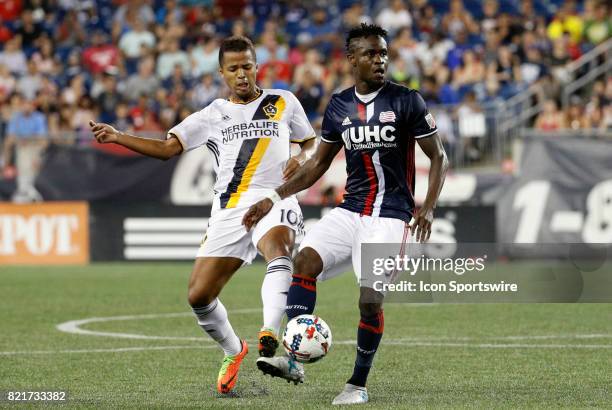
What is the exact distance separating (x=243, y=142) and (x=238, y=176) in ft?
0.80

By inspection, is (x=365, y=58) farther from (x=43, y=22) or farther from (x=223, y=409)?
(x=43, y=22)

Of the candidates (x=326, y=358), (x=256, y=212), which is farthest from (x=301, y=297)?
(x=326, y=358)

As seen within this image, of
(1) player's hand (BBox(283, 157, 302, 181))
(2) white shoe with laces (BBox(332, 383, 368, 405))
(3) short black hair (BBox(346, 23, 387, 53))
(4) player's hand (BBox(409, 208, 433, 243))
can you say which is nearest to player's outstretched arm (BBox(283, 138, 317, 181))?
(1) player's hand (BBox(283, 157, 302, 181))

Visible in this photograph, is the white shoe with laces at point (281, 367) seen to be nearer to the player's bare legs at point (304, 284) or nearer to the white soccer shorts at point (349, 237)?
the player's bare legs at point (304, 284)

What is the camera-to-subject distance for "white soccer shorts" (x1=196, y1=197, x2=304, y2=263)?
28.1 ft

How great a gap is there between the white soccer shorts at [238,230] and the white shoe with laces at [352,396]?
4.53 ft

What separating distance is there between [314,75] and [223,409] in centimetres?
1615

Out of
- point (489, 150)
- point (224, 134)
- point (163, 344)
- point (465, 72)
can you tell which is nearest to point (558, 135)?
point (489, 150)

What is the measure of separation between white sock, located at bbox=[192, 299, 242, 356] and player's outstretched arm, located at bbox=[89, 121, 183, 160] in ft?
3.57

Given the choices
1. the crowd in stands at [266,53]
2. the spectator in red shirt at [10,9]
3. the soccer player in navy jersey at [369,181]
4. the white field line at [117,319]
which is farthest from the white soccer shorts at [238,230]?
the spectator in red shirt at [10,9]

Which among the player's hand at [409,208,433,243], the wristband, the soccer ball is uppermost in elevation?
the wristband

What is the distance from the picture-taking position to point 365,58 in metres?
7.89

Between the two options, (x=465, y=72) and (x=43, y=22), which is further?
(x=43, y=22)

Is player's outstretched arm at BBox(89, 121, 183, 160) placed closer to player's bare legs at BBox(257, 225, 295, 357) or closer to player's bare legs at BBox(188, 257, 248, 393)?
player's bare legs at BBox(188, 257, 248, 393)
